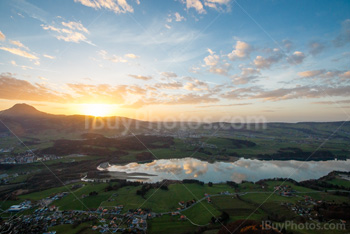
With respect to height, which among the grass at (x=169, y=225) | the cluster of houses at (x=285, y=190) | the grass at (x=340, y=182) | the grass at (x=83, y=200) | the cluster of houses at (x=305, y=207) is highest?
the cluster of houses at (x=305, y=207)

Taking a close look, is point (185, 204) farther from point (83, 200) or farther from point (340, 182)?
point (340, 182)

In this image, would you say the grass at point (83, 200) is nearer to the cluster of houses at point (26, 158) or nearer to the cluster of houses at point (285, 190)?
the cluster of houses at point (285, 190)

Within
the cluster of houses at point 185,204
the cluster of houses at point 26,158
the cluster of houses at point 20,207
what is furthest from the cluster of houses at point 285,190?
the cluster of houses at point 26,158

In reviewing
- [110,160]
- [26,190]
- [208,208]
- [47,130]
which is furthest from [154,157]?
[47,130]

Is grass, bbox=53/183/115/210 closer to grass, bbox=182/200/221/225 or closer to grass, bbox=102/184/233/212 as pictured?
grass, bbox=102/184/233/212

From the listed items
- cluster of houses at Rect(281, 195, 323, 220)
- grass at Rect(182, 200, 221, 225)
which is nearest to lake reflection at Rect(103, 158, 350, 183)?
cluster of houses at Rect(281, 195, 323, 220)
